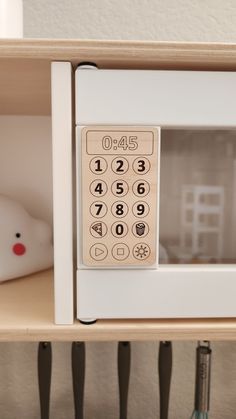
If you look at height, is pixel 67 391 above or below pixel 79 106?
below

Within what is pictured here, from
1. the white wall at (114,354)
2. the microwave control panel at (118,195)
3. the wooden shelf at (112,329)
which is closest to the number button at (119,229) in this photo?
the microwave control panel at (118,195)

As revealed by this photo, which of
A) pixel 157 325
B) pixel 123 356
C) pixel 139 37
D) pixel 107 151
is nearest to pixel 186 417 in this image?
pixel 123 356

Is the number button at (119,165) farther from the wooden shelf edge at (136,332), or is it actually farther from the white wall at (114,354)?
the white wall at (114,354)

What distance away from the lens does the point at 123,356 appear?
85 centimetres

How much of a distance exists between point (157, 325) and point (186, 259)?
0.10 metres

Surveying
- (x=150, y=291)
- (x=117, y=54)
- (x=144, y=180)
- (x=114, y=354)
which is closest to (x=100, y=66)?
(x=117, y=54)

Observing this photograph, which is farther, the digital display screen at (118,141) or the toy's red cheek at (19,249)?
the toy's red cheek at (19,249)

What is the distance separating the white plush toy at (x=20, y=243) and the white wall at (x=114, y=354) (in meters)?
0.11

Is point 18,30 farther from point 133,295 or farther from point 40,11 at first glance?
point 133,295

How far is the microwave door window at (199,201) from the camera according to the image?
553 mm

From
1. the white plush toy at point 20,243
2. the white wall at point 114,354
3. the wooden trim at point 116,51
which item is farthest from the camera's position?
the white wall at point 114,354

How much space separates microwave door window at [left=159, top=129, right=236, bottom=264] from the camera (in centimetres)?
55

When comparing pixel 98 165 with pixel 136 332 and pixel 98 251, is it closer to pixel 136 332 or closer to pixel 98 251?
pixel 98 251

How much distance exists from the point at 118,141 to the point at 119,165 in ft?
0.10
